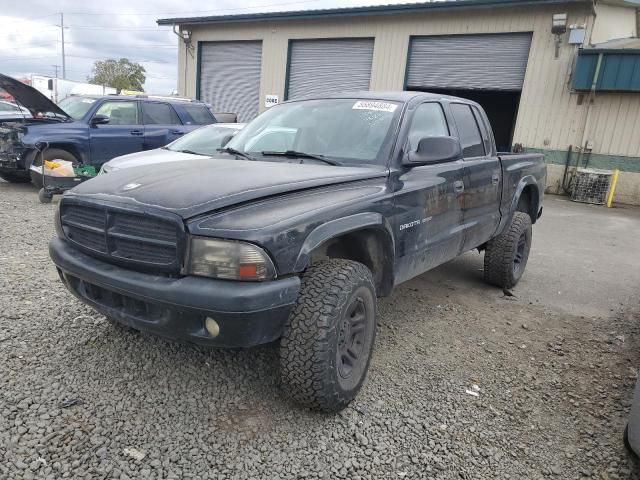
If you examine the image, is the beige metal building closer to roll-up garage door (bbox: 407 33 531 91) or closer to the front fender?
roll-up garage door (bbox: 407 33 531 91)

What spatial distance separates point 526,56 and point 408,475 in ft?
41.7

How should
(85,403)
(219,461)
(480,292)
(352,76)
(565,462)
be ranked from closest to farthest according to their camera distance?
(219,461)
(565,462)
(85,403)
(480,292)
(352,76)

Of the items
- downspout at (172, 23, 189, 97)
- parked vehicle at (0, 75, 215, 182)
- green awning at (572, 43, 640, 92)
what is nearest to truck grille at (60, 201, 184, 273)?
parked vehicle at (0, 75, 215, 182)

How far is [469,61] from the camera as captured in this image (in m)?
13.3

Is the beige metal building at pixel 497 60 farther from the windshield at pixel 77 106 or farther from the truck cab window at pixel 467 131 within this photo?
the truck cab window at pixel 467 131

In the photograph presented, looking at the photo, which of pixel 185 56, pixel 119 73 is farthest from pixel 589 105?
pixel 119 73

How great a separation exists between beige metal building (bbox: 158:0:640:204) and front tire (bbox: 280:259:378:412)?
11.5 metres

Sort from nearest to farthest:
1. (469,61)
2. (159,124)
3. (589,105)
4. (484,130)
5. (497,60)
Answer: (484,130), (159,124), (589,105), (497,60), (469,61)

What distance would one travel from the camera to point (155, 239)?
237 cm

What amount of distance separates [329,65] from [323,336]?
47.4 feet

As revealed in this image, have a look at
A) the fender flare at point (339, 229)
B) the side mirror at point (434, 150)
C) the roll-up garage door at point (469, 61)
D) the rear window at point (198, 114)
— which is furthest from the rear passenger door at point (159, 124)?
the fender flare at point (339, 229)

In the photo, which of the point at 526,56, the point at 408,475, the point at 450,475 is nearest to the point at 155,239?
the point at 408,475

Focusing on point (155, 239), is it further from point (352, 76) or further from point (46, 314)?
point (352, 76)

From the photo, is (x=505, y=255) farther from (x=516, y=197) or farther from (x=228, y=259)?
(x=228, y=259)
